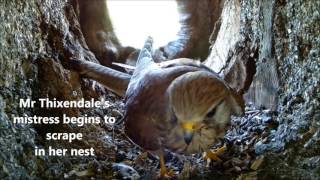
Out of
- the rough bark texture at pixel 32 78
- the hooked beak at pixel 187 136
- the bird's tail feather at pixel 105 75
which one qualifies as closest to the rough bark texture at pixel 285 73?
the hooked beak at pixel 187 136

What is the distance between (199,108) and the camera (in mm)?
1814

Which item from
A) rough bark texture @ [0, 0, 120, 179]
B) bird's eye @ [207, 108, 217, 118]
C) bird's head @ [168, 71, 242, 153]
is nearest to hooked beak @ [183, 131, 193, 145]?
bird's head @ [168, 71, 242, 153]

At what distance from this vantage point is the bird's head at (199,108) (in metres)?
1.79

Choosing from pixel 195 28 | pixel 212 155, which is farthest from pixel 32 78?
pixel 195 28

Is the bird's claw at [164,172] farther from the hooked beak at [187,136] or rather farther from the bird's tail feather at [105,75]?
the bird's tail feather at [105,75]

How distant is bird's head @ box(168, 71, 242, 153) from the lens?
1.79 meters

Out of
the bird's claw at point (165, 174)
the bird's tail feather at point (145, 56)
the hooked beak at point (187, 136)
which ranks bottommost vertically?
the bird's claw at point (165, 174)

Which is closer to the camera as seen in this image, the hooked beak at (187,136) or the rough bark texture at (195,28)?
the hooked beak at (187,136)

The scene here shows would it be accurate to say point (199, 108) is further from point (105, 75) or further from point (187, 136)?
point (105, 75)

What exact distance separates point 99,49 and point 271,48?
111 cm

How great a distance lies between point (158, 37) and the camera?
9.31 ft

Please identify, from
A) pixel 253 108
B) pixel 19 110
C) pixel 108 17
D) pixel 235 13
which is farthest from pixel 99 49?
pixel 19 110

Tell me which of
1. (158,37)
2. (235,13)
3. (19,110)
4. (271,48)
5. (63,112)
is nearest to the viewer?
(19,110)

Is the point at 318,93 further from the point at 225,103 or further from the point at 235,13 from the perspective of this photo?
the point at 235,13
